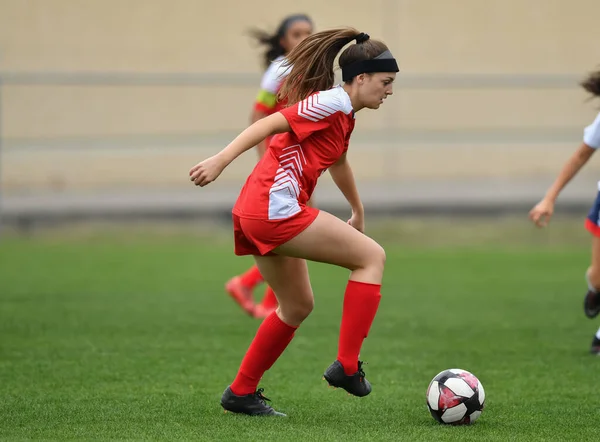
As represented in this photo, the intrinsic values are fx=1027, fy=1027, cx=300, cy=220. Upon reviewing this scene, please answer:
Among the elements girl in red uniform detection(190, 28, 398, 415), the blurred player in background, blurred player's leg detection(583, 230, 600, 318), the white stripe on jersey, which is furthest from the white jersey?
the white stripe on jersey

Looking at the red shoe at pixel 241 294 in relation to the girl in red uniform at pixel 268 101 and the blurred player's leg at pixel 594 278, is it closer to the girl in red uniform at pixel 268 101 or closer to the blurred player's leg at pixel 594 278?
the girl in red uniform at pixel 268 101

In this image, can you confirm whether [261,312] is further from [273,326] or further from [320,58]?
[320,58]

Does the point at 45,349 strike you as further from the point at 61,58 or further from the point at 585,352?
the point at 61,58

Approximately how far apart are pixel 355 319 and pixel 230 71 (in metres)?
12.6

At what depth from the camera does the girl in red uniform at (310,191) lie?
4.13m

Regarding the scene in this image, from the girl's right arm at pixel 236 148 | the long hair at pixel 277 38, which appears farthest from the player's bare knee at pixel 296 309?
the long hair at pixel 277 38

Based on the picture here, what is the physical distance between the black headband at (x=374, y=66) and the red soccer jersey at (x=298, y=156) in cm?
11

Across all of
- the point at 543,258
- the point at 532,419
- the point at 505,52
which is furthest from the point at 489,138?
the point at 532,419

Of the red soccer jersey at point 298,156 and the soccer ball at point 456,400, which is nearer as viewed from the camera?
the red soccer jersey at point 298,156

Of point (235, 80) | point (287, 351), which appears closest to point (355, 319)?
point (287, 351)

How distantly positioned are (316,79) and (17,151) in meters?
A: 11.6

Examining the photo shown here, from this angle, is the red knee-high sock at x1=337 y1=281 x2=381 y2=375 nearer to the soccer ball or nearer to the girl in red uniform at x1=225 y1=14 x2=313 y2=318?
the soccer ball

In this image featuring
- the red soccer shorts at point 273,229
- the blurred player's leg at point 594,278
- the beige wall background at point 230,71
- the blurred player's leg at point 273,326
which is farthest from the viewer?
the beige wall background at point 230,71

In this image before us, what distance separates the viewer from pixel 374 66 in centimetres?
425
